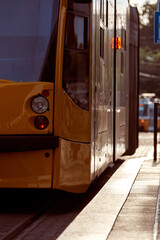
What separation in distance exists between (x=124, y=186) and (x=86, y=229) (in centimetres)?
326

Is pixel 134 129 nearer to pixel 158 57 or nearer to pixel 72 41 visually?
pixel 72 41

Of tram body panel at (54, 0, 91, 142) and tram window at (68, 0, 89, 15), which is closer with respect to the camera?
tram body panel at (54, 0, 91, 142)

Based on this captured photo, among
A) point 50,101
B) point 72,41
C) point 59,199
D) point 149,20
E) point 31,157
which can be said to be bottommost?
point 59,199

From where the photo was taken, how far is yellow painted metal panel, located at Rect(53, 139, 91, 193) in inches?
293

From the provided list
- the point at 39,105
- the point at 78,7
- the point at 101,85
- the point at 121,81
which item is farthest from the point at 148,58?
the point at 39,105

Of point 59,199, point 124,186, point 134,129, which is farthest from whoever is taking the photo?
point 134,129

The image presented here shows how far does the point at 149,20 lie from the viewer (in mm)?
96312

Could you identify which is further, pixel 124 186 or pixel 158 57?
pixel 158 57

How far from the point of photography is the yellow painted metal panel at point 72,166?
745 centimetres

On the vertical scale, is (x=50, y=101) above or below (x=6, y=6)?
below

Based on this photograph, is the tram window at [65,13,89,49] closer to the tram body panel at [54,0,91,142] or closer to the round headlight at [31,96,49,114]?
the tram body panel at [54,0,91,142]

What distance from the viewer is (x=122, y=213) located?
759 cm

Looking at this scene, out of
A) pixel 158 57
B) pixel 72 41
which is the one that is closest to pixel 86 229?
pixel 72 41

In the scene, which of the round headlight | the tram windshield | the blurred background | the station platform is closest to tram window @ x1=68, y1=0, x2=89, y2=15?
the tram windshield
